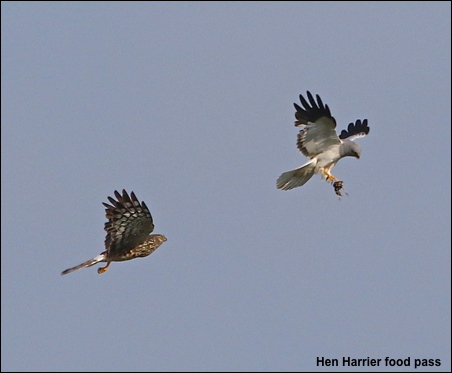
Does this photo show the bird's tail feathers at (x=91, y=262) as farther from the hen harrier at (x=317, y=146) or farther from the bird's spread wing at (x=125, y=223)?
the hen harrier at (x=317, y=146)

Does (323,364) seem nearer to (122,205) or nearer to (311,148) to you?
(311,148)

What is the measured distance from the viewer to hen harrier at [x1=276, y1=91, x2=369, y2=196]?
18.1 metres

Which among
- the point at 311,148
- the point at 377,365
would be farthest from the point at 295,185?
the point at 377,365

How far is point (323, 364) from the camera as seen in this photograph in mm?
20562

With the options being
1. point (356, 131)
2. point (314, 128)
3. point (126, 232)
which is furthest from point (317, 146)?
point (126, 232)

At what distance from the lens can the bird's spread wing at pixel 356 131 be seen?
20422 mm

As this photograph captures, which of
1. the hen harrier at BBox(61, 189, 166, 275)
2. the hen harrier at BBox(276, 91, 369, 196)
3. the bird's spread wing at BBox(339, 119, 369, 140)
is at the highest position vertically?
the bird's spread wing at BBox(339, 119, 369, 140)

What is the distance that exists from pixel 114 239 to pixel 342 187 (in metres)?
4.47

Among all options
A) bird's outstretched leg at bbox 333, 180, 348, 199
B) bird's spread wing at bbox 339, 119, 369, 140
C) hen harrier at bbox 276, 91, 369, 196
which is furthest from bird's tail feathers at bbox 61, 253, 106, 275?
bird's spread wing at bbox 339, 119, 369, 140

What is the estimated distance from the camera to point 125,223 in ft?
53.8

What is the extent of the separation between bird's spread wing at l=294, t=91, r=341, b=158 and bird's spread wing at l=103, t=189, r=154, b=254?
3614 millimetres

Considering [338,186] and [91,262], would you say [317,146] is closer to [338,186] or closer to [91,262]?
[338,186]

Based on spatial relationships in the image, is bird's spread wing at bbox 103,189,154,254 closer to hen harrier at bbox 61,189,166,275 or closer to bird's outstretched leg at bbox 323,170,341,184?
hen harrier at bbox 61,189,166,275

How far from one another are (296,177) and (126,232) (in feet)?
12.5
